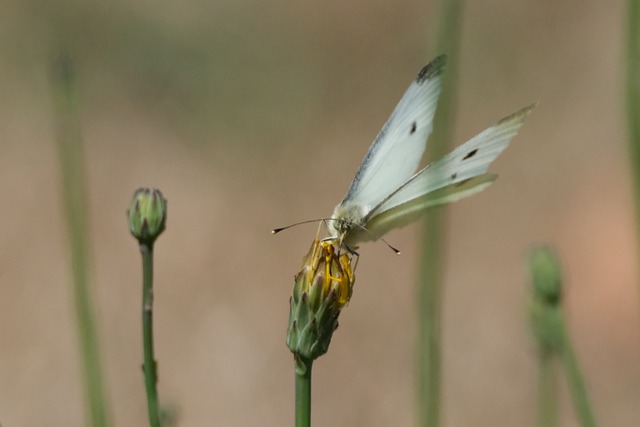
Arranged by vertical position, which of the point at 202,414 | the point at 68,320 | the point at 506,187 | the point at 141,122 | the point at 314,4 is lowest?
the point at 202,414

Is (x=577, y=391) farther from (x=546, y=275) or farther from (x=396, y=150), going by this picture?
(x=396, y=150)

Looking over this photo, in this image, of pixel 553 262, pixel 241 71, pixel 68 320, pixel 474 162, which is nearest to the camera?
pixel 553 262

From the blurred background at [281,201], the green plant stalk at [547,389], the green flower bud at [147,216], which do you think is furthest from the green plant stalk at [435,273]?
the blurred background at [281,201]

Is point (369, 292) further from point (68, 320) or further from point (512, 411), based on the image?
point (68, 320)

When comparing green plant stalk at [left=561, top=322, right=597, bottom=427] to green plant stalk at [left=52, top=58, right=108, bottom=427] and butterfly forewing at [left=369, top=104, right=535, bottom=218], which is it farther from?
green plant stalk at [left=52, top=58, right=108, bottom=427]

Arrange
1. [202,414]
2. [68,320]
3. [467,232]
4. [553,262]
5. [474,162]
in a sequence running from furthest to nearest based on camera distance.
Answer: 1. [467,232]
2. [68,320]
3. [202,414]
4. [474,162]
5. [553,262]

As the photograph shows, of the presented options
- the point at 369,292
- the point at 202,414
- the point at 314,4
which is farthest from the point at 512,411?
the point at 314,4
